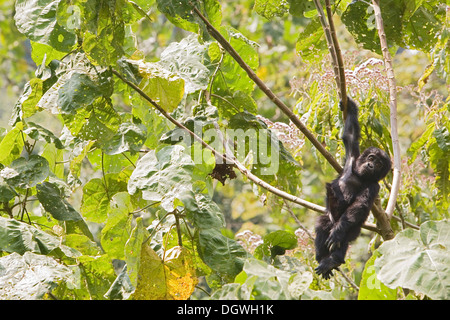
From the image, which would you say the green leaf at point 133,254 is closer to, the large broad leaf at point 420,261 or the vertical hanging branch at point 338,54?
the large broad leaf at point 420,261

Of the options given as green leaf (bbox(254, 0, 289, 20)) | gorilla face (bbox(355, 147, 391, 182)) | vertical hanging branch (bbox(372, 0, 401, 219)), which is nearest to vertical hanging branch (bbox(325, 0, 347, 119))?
vertical hanging branch (bbox(372, 0, 401, 219))

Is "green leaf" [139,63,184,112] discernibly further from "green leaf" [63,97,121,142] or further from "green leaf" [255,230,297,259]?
"green leaf" [255,230,297,259]

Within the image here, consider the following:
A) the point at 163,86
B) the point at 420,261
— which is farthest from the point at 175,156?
the point at 420,261

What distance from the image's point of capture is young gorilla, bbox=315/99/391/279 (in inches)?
131

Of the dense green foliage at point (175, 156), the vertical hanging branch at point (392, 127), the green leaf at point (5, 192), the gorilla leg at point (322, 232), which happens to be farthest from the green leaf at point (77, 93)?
the gorilla leg at point (322, 232)

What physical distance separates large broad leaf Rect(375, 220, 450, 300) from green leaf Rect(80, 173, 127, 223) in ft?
5.50

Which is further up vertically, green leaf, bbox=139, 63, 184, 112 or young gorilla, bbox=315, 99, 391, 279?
green leaf, bbox=139, 63, 184, 112

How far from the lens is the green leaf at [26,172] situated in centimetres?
239

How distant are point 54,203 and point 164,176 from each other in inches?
29.5

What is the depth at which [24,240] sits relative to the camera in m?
2.23

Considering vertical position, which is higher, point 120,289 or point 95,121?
point 95,121

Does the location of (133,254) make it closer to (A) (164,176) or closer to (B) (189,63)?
(A) (164,176)

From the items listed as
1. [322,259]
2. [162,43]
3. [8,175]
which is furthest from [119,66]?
[162,43]
